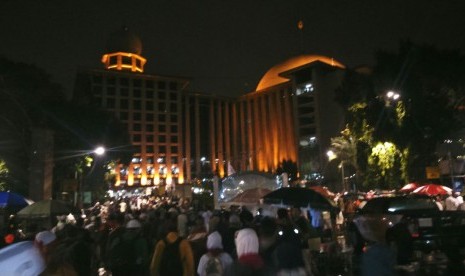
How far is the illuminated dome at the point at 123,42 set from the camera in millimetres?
84438

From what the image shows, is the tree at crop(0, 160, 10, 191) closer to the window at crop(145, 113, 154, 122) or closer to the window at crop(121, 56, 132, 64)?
the window at crop(145, 113, 154, 122)

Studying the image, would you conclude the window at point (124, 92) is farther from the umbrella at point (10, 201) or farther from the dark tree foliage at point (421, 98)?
the umbrella at point (10, 201)

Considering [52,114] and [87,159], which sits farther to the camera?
[87,159]

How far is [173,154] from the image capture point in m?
85.1

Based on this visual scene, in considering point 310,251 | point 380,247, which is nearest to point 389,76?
point 310,251

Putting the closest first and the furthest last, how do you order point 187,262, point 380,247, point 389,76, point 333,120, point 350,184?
point 380,247, point 187,262, point 389,76, point 350,184, point 333,120

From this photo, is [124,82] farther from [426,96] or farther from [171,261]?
[171,261]

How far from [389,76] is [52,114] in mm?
22320

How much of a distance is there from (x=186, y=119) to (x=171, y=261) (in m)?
83.2

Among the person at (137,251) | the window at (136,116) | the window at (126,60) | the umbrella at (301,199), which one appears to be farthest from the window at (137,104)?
the person at (137,251)

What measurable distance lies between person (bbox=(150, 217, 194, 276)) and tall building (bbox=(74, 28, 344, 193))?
6410 centimetres

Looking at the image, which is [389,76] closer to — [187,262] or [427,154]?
[427,154]

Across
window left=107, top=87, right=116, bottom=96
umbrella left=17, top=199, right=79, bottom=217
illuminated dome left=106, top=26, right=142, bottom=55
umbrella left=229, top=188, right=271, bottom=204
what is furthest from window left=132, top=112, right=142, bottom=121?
umbrella left=17, top=199, right=79, bottom=217

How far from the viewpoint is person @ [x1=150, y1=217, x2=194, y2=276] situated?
6301 millimetres
